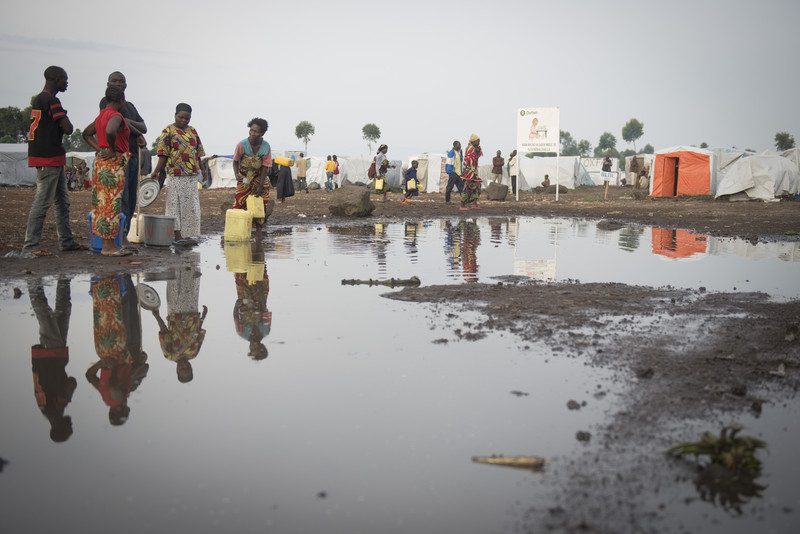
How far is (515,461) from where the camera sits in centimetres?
335

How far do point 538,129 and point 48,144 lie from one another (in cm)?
2286

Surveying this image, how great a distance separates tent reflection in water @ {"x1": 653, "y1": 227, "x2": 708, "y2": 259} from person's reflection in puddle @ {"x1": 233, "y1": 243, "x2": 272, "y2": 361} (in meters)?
6.52

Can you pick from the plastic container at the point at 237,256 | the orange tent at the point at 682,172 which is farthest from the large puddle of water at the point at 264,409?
the orange tent at the point at 682,172

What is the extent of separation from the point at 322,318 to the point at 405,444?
3037mm

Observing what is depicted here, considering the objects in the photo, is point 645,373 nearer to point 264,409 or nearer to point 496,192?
point 264,409

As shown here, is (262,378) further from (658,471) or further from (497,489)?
(658,471)

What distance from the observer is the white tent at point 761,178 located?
3309cm

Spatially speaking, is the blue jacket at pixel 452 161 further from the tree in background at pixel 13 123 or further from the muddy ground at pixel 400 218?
the tree in background at pixel 13 123

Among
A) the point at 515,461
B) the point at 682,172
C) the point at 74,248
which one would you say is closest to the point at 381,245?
the point at 74,248

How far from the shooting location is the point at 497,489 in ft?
10.2

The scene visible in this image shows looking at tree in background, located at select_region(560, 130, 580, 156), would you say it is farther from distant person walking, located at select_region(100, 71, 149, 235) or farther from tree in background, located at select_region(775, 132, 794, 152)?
distant person walking, located at select_region(100, 71, 149, 235)

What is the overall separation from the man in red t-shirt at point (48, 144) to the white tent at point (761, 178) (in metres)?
30.1

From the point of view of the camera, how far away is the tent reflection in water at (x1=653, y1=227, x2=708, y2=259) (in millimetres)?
12302

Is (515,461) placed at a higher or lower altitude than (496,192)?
lower
